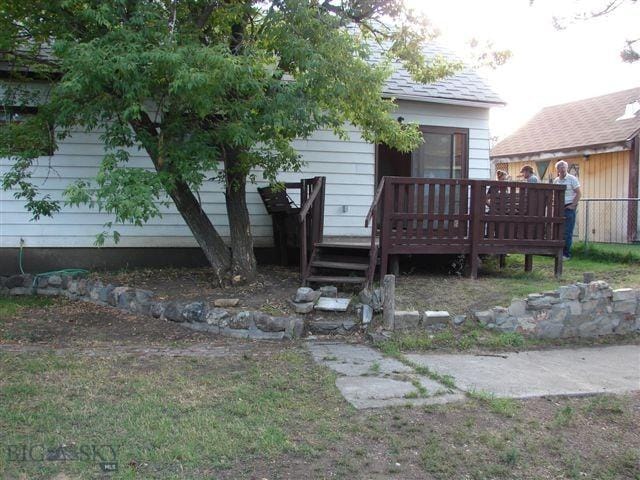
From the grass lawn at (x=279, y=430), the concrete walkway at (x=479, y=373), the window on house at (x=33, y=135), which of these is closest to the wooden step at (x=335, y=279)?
the concrete walkway at (x=479, y=373)

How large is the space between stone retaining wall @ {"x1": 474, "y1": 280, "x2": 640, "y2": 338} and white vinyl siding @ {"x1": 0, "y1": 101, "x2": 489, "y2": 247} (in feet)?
14.2

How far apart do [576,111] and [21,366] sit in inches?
775

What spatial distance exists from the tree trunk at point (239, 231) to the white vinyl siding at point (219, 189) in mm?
1907

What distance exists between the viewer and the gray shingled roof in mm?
10922

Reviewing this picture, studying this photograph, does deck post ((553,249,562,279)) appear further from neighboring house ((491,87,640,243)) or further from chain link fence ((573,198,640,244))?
chain link fence ((573,198,640,244))

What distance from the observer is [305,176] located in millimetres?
10883

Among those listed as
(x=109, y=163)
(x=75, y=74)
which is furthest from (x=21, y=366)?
(x=75, y=74)

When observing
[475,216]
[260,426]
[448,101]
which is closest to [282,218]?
[475,216]

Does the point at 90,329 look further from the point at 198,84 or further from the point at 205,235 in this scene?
the point at 198,84

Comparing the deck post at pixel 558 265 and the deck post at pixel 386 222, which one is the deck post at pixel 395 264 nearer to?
the deck post at pixel 386 222

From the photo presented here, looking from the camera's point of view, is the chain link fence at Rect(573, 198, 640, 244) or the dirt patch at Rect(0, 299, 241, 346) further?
the chain link fence at Rect(573, 198, 640, 244)

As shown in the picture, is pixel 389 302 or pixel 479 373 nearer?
pixel 479 373

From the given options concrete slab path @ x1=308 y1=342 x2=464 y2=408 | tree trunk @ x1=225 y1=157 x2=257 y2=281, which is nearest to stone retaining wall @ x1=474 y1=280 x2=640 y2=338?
concrete slab path @ x1=308 y1=342 x2=464 y2=408

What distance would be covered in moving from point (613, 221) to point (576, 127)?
462 centimetres
